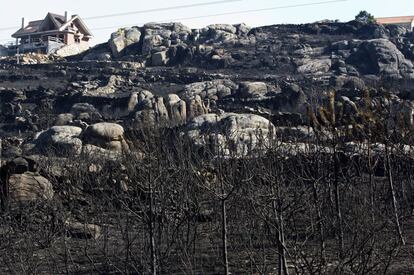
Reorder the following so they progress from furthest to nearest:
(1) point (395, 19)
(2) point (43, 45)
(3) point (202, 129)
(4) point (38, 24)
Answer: (1) point (395, 19) < (4) point (38, 24) < (2) point (43, 45) < (3) point (202, 129)

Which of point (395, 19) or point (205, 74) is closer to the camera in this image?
point (205, 74)

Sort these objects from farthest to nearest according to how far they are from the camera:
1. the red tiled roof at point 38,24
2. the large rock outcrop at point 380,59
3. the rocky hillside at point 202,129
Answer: the red tiled roof at point 38,24, the large rock outcrop at point 380,59, the rocky hillside at point 202,129

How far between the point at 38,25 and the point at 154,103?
41384 mm

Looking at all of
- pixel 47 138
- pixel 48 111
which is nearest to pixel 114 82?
pixel 48 111

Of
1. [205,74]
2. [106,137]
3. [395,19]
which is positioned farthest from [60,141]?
[395,19]

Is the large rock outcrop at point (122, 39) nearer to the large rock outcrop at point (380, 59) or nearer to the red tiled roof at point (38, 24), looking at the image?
the red tiled roof at point (38, 24)

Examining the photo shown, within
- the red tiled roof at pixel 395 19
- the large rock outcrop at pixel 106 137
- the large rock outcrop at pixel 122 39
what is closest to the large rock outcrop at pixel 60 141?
the large rock outcrop at pixel 106 137

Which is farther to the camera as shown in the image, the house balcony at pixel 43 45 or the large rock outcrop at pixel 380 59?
the house balcony at pixel 43 45

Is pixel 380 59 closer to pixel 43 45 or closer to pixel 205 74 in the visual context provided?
pixel 205 74

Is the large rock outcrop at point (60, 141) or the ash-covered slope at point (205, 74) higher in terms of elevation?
the ash-covered slope at point (205, 74)

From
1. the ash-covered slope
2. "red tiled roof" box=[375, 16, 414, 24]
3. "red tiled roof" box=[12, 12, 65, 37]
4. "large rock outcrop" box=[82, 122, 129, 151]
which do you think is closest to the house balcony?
"red tiled roof" box=[12, 12, 65, 37]

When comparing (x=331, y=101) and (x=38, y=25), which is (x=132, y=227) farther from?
(x=38, y=25)

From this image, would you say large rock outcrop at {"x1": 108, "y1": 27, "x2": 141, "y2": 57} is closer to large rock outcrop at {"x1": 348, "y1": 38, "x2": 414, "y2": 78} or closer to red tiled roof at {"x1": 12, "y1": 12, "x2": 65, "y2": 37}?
red tiled roof at {"x1": 12, "y1": 12, "x2": 65, "y2": 37}

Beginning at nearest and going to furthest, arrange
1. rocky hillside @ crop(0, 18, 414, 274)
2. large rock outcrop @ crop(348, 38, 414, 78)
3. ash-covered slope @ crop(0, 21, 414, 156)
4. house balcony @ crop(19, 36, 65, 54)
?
rocky hillside @ crop(0, 18, 414, 274) < ash-covered slope @ crop(0, 21, 414, 156) < large rock outcrop @ crop(348, 38, 414, 78) < house balcony @ crop(19, 36, 65, 54)
